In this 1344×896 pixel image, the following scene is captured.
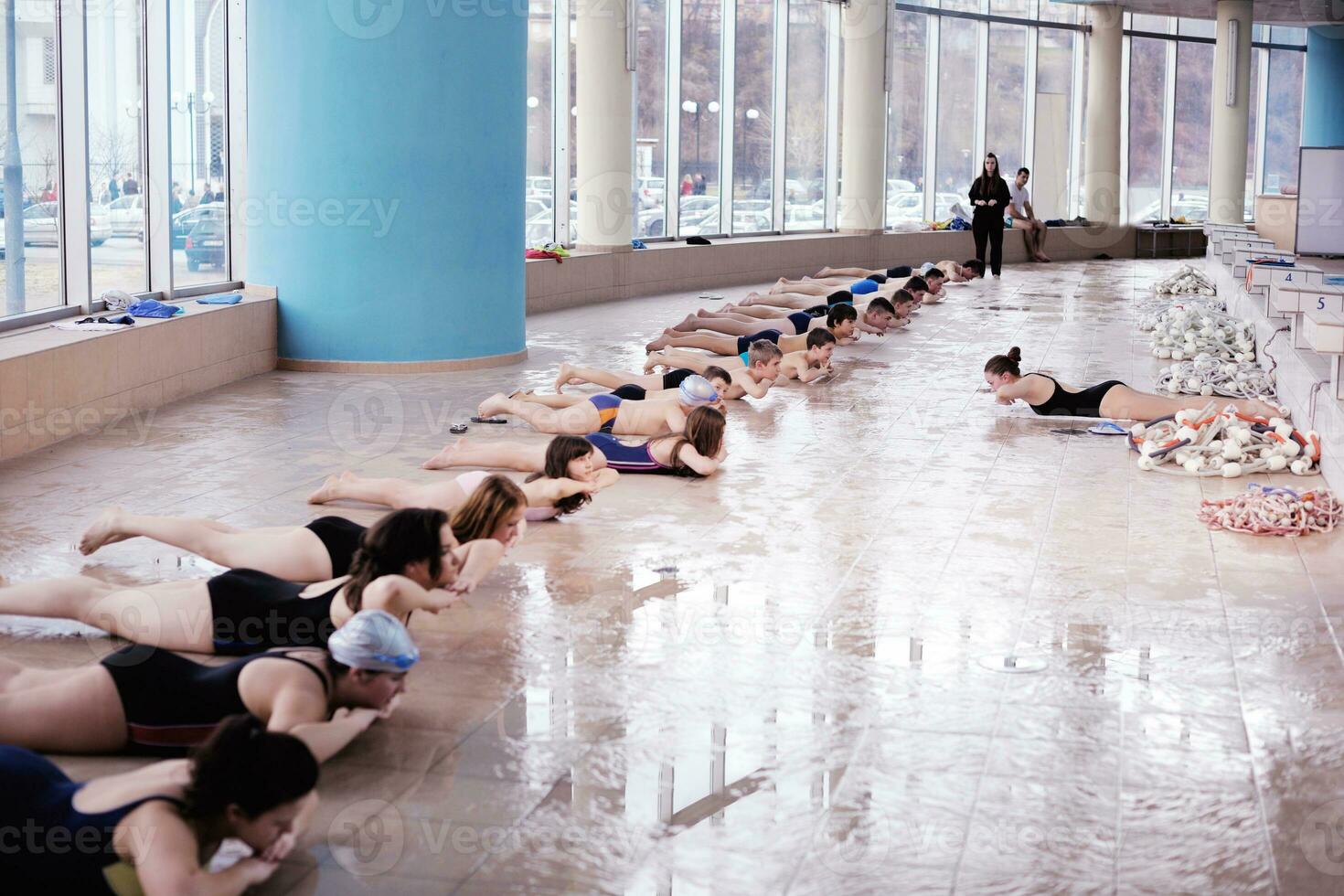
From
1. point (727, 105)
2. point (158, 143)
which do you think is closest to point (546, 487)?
point (158, 143)

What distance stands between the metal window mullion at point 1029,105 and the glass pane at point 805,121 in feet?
20.1

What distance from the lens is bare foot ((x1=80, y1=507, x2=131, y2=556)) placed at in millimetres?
5180

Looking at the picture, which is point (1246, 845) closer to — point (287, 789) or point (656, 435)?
point (287, 789)

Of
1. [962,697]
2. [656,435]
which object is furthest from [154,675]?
[656,435]

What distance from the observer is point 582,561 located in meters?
5.62

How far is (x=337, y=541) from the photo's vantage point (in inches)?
187

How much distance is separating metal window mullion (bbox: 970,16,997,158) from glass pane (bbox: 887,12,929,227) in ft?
5.28

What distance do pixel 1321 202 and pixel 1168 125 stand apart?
13.2 meters

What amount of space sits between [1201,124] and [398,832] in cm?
2889

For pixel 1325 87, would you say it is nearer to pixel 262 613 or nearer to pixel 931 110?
pixel 931 110

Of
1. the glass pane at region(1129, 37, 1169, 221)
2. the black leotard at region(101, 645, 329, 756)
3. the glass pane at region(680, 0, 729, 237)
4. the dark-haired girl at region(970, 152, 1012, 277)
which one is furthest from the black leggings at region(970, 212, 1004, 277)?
the black leotard at region(101, 645, 329, 756)

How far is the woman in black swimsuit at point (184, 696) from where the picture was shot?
3.48 metres

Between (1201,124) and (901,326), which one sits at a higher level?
(1201,124)

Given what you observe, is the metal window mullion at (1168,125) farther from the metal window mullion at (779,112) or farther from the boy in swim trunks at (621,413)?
the boy in swim trunks at (621,413)
